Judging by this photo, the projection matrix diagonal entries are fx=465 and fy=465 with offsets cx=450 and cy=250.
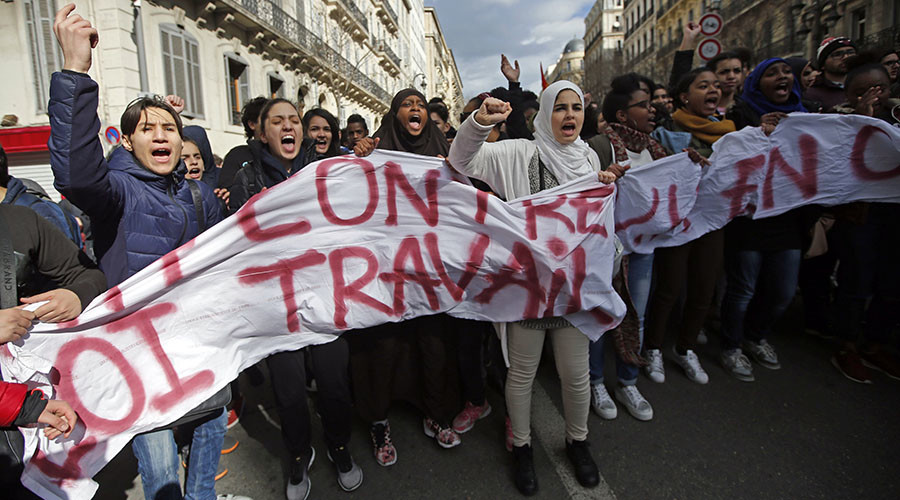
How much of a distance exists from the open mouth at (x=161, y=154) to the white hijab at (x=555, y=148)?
176 cm

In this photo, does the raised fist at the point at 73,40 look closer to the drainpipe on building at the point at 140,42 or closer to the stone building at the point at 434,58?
the drainpipe on building at the point at 140,42

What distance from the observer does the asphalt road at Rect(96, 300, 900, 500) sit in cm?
228

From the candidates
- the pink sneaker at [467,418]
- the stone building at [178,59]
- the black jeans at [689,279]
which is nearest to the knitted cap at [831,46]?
the black jeans at [689,279]

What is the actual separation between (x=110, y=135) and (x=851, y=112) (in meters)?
10.9

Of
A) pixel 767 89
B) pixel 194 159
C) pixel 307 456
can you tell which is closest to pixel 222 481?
pixel 307 456

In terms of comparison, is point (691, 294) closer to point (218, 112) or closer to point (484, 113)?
point (484, 113)

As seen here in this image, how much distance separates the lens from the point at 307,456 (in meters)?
2.41

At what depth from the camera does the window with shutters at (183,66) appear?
11.9m

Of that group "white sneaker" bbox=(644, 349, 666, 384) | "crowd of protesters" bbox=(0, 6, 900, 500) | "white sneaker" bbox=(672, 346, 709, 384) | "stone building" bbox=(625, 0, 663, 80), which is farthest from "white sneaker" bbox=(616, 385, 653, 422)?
"stone building" bbox=(625, 0, 663, 80)

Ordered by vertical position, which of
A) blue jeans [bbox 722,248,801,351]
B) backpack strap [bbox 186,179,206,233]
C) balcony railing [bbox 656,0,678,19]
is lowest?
blue jeans [bbox 722,248,801,351]

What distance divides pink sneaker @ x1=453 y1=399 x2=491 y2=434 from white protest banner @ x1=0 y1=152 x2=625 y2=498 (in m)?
0.74

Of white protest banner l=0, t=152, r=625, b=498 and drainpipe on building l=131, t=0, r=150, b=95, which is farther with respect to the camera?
drainpipe on building l=131, t=0, r=150, b=95

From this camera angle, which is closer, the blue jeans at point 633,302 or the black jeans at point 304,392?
the black jeans at point 304,392

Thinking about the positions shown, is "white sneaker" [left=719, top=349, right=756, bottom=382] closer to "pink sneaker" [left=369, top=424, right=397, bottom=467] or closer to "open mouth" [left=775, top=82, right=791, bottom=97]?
"open mouth" [left=775, top=82, right=791, bottom=97]
